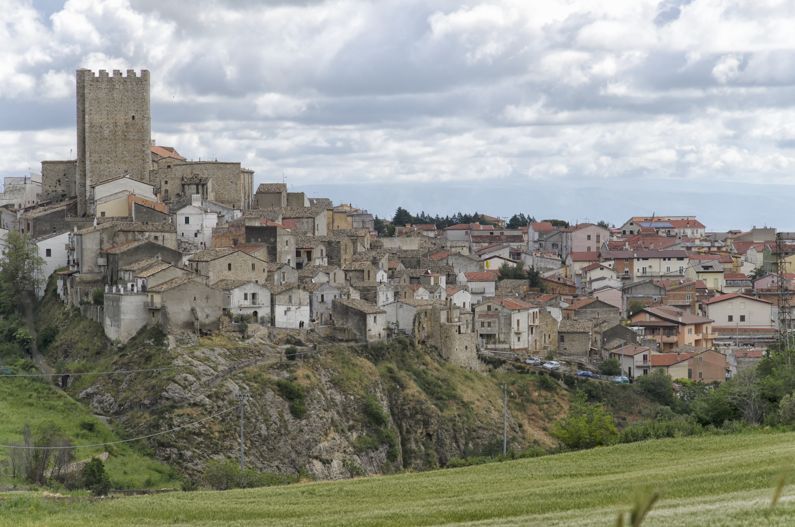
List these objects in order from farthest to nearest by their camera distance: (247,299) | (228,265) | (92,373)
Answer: (228,265)
(247,299)
(92,373)

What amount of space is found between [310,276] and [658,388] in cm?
2041

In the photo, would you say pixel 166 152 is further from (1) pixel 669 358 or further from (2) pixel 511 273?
(1) pixel 669 358

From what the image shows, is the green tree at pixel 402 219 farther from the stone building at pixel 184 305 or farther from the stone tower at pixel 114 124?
the stone building at pixel 184 305

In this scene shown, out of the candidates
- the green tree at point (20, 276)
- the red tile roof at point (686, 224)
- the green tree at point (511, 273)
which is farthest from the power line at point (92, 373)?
the red tile roof at point (686, 224)

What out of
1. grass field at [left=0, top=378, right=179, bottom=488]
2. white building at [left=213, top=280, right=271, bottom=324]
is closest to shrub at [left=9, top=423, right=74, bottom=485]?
grass field at [left=0, top=378, right=179, bottom=488]

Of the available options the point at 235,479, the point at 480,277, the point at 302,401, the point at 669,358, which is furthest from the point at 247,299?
the point at 480,277

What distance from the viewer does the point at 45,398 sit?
5766cm

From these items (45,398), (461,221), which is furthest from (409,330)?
(461,221)

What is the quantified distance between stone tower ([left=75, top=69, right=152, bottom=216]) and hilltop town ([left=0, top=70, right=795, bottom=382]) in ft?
0.29

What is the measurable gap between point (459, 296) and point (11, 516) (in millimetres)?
50257

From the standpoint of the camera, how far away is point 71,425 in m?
54.4

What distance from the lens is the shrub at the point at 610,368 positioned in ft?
252

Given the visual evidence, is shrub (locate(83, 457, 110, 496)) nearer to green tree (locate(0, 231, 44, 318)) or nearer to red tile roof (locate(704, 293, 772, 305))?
green tree (locate(0, 231, 44, 318))

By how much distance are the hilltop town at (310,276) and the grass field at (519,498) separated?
2737 cm
